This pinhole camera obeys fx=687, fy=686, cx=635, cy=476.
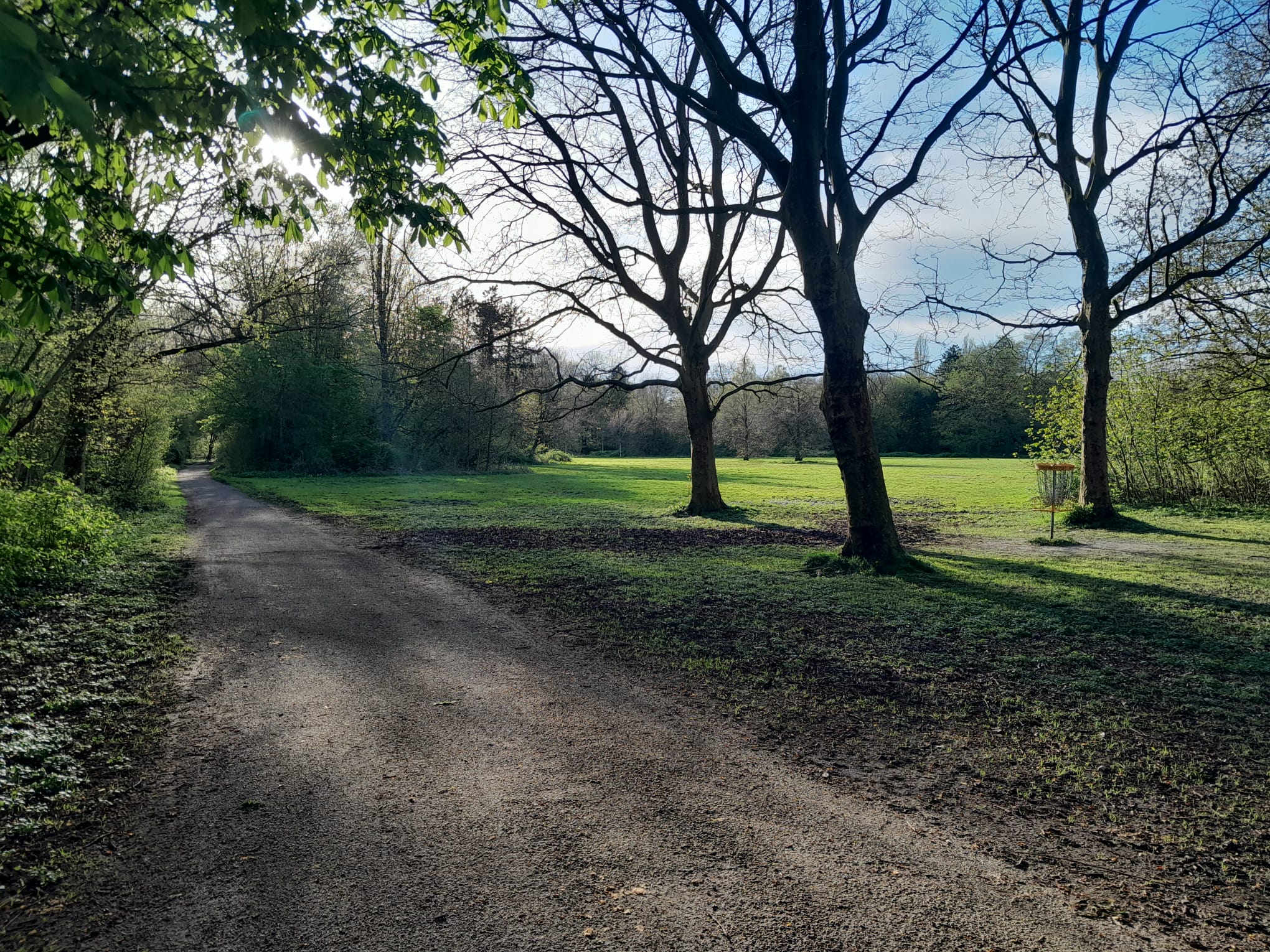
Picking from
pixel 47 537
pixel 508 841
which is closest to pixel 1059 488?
pixel 508 841

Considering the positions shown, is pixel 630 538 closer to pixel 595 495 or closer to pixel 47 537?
pixel 47 537

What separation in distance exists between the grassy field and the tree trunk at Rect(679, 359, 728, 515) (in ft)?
11.3

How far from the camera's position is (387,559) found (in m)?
10.2

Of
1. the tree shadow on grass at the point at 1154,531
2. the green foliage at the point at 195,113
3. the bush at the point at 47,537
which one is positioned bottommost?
the tree shadow on grass at the point at 1154,531

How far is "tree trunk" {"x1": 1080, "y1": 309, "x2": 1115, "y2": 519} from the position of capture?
44.2 ft

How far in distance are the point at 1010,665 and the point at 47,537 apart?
9809 millimetres

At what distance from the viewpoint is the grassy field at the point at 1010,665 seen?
291 cm

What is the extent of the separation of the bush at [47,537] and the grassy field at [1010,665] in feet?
13.2

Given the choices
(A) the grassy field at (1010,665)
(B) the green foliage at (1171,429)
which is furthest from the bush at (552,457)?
(A) the grassy field at (1010,665)

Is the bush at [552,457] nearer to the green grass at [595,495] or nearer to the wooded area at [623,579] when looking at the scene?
the green grass at [595,495]

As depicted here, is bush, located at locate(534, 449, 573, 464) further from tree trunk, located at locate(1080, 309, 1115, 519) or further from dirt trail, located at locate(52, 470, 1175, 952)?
dirt trail, located at locate(52, 470, 1175, 952)

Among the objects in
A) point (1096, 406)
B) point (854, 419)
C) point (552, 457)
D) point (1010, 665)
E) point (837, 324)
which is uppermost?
point (837, 324)

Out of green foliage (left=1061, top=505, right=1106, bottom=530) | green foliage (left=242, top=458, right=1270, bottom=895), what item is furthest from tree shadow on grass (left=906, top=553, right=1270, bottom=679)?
green foliage (left=1061, top=505, right=1106, bottom=530)

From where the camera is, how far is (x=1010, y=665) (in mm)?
5188
